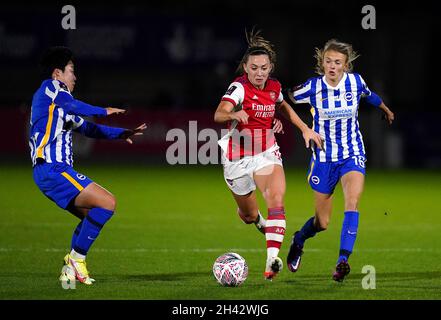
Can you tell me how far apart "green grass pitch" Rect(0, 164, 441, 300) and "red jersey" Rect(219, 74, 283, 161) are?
4.01 ft

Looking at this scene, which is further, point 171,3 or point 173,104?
point 171,3

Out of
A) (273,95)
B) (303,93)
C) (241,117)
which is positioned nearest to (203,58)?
(303,93)

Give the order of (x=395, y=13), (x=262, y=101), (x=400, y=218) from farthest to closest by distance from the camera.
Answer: (x=395, y=13) → (x=400, y=218) → (x=262, y=101)

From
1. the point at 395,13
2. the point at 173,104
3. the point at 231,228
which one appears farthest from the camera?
the point at 395,13

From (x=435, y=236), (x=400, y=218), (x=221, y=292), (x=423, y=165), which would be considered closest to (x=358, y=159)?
(x=221, y=292)

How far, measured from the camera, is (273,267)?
27.6ft

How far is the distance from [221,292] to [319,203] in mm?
1830

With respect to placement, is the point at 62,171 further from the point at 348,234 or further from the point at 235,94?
the point at 348,234

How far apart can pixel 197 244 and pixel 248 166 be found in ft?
8.26

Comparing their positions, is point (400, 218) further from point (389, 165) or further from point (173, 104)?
point (173, 104)

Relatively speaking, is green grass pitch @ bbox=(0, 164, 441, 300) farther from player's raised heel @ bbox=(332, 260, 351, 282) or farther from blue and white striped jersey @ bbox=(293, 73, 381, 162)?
blue and white striped jersey @ bbox=(293, 73, 381, 162)

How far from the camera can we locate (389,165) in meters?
25.1

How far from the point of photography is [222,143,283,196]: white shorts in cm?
909

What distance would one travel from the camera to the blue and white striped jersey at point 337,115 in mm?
9133
